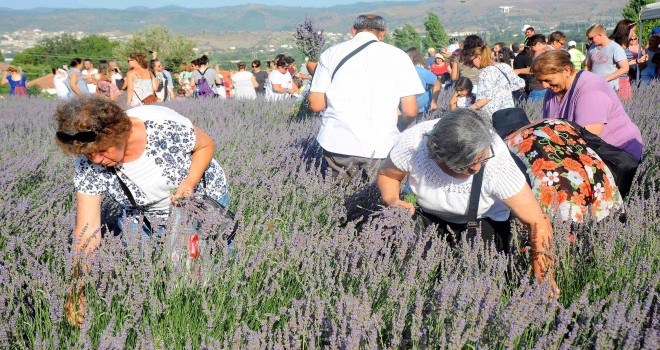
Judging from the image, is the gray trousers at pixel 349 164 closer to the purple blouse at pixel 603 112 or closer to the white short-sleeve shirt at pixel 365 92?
the white short-sleeve shirt at pixel 365 92

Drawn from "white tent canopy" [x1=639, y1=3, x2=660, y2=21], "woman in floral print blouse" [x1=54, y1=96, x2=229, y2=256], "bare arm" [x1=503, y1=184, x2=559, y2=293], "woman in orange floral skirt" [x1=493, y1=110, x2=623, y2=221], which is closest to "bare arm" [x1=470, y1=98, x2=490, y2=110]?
"woman in orange floral skirt" [x1=493, y1=110, x2=623, y2=221]

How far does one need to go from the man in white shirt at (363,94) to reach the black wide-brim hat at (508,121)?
0.44 m

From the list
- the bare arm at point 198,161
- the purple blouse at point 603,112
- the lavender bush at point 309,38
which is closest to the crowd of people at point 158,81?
the lavender bush at point 309,38

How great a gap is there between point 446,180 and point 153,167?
113cm

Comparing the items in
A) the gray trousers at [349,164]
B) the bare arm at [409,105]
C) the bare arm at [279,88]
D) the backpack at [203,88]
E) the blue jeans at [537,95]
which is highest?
the bare arm at [409,105]

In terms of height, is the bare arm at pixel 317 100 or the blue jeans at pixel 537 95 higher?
the bare arm at pixel 317 100

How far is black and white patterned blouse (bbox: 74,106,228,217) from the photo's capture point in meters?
2.43

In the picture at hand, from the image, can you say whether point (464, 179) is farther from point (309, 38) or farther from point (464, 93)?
point (309, 38)

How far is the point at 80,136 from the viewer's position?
2.15 metres

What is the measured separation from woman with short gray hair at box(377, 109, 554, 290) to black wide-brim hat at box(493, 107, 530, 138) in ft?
1.95

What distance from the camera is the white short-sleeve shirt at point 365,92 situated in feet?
11.3

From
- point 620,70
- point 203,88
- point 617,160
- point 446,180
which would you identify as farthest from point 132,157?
point 203,88

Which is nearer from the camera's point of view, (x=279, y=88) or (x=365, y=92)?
(x=365, y=92)

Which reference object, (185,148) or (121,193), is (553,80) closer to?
(185,148)
